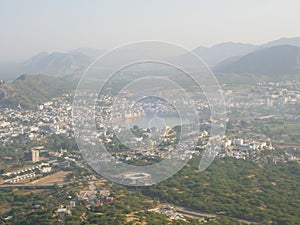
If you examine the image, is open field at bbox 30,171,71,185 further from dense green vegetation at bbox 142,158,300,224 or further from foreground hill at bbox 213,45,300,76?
foreground hill at bbox 213,45,300,76

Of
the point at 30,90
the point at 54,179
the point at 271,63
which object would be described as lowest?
the point at 54,179

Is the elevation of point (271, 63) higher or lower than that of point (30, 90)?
higher

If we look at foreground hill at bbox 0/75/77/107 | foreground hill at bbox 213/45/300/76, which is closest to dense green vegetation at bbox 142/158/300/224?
foreground hill at bbox 0/75/77/107

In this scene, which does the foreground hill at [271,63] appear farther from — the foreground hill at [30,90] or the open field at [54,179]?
the open field at [54,179]

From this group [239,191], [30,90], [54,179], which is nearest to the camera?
[239,191]

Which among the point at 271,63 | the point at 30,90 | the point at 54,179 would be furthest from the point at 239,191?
the point at 271,63

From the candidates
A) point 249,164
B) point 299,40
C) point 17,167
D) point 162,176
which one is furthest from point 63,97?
point 299,40

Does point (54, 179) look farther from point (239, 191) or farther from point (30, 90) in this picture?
point (30, 90)
